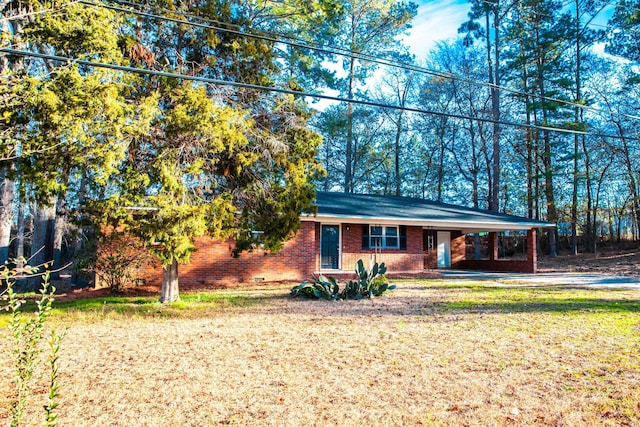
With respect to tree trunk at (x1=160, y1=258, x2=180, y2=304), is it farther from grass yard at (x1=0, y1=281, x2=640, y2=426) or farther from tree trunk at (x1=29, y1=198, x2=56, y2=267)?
tree trunk at (x1=29, y1=198, x2=56, y2=267)

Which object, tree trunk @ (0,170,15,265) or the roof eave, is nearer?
tree trunk @ (0,170,15,265)

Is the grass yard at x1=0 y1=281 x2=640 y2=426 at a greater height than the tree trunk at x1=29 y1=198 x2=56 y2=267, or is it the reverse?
the tree trunk at x1=29 y1=198 x2=56 y2=267

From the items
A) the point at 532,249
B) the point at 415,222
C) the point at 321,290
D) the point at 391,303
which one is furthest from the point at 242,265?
the point at 532,249

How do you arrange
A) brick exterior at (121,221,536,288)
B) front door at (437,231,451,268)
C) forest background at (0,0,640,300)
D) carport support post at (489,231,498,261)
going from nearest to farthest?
forest background at (0,0,640,300)
brick exterior at (121,221,536,288)
carport support post at (489,231,498,261)
front door at (437,231,451,268)

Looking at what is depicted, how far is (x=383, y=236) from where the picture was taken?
18.4 metres

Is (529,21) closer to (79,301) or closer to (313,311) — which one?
(313,311)

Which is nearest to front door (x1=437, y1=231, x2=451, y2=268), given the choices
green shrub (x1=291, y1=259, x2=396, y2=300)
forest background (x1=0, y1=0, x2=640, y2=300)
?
forest background (x1=0, y1=0, x2=640, y2=300)

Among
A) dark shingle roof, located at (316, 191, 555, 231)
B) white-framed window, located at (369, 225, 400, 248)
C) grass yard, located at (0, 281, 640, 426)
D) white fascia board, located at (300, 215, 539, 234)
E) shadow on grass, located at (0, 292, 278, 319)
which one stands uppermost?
dark shingle roof, located at (316, 191, 555, 231)

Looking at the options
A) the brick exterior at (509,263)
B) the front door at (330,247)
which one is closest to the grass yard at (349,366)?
the front door at (330,247)

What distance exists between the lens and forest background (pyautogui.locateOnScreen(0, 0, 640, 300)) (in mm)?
7719

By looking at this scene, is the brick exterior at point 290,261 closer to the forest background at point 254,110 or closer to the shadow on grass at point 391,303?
the shadow on grass at point 391,303

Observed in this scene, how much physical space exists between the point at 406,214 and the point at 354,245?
8.61 feet

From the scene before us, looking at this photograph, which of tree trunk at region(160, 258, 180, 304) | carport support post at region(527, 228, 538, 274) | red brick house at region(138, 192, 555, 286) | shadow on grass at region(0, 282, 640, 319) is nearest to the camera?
shadow on grass at region(0, 282, 640, 319)

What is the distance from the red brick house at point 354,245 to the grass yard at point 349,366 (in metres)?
5.24
